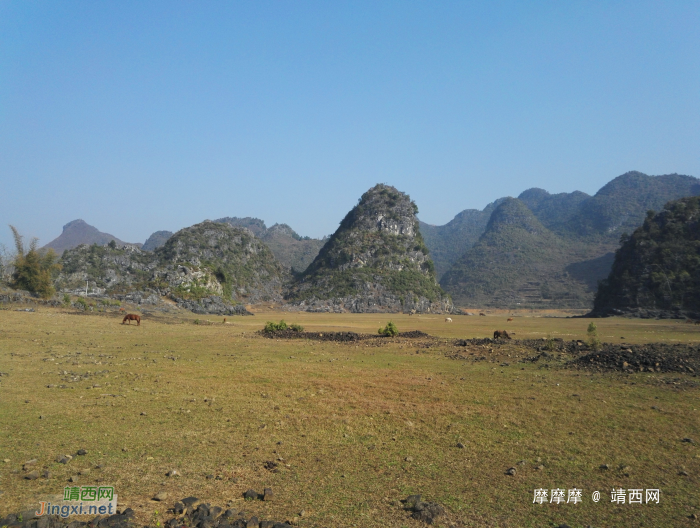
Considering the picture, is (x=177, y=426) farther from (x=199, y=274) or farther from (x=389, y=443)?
(x=199, y=274)

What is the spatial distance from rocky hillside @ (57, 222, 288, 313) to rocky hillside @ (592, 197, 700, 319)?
6608 centimetres

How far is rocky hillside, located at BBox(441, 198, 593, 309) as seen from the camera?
133125 millimetres

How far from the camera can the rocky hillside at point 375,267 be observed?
102 metres

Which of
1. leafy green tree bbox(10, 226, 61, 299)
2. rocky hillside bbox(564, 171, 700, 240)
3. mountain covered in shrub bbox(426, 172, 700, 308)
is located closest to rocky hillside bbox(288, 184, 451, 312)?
mountain covered in shrub bbox(426, 172, 700, 308)

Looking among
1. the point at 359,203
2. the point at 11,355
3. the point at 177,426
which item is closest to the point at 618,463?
the point at 177,426

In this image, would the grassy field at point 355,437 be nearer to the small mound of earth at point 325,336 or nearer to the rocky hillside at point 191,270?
the small mound of earth at point 325,336

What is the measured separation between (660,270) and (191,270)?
3281 inches

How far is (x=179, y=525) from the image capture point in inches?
194

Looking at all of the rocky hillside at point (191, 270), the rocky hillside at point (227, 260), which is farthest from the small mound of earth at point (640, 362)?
the rocky hillside at point (227, 260)

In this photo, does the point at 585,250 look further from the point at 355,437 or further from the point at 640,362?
the point at 355,437

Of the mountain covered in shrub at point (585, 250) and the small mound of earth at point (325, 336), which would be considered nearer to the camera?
the small mound of earth at point (325, 336)

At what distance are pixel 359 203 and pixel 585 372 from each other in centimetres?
12088

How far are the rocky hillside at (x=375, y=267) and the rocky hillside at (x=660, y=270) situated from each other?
40.7m

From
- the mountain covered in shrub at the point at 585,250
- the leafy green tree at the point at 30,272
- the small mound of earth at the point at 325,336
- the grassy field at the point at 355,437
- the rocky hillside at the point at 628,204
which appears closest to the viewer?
the grassy field at the point at 355,437
